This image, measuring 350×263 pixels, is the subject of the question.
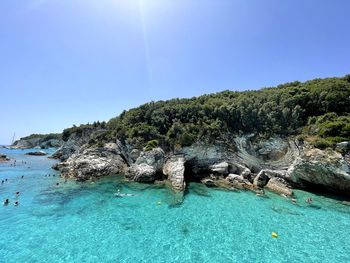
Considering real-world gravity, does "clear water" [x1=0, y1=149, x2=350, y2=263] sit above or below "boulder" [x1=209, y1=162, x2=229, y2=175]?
below

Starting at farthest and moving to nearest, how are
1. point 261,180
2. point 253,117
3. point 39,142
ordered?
point 39,142 → point 253,117 → point 261,180

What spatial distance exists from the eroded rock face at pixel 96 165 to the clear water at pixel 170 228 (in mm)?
7999

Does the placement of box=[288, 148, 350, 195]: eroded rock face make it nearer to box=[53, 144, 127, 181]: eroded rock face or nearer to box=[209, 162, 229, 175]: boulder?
box=[209, 162, 229, 175]: boulder

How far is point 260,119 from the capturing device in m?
37.6

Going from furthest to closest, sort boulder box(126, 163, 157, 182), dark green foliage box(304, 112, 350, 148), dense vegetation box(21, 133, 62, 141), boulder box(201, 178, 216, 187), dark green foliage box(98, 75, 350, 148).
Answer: dense vegetation box(21, 133, 62, 141) < dark green foliage box(98, 75, 350, 148) < boulder box(126, 163, 157, 182) < boulder box(201, 178, 216, 187) < dark green foliage box(304, 112, 350, 148)

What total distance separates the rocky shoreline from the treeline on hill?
7.22 ft

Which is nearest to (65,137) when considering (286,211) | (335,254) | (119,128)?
(119,128)

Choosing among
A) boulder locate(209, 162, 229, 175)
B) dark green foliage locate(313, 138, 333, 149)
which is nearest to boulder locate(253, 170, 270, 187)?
boulder locate(209, 162, 229, 175)

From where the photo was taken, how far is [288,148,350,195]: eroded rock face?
24.8 metres

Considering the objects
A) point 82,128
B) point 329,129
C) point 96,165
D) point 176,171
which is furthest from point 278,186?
point 82,128

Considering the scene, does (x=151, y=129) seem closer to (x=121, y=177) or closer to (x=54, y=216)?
(x=121, y=177)

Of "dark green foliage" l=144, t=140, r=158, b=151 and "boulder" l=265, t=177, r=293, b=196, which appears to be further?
"dark green foliage" l=144, t=140, r=158, b=151

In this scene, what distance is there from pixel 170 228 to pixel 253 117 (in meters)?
28.3

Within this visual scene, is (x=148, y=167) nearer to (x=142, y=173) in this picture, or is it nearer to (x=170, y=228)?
(x=142, y=173)
